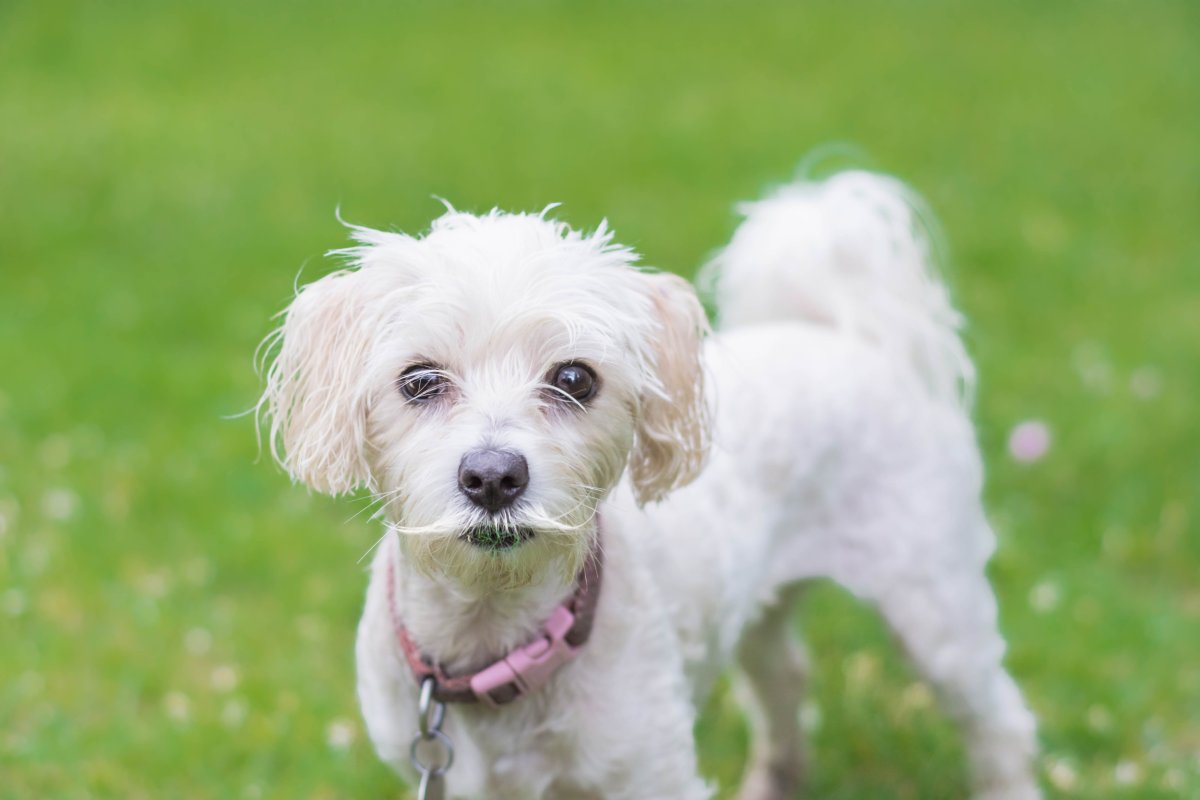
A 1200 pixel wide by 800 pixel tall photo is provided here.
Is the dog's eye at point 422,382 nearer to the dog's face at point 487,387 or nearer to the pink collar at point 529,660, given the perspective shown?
the dog's face at point 487,387

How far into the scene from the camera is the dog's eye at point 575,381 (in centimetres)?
269

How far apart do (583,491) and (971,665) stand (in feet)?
5.38

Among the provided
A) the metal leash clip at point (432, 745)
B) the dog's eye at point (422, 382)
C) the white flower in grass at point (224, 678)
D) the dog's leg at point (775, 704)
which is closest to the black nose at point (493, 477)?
the dog's eye at point (422, 382)

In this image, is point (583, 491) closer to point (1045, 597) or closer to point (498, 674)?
point (498, 674)

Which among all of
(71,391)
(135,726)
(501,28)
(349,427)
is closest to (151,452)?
(71,391)

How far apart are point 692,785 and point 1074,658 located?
2238 mm

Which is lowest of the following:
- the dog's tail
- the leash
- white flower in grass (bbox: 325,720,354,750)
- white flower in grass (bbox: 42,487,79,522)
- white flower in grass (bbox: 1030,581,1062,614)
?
the leash

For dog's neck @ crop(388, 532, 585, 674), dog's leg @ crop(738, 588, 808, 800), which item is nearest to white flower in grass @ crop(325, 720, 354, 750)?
dog's leg @ crop(738, 588, 808, 800)

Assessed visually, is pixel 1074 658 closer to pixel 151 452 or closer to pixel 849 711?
pixel 849 711

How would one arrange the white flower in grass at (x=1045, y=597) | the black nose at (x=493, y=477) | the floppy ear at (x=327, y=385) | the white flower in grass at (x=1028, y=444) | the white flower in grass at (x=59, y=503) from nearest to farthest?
1. the black nose at (x=493, y=477)
2. the floppy ear at (x=327, y=385)
3. the white flower in grass at (x=1045, y=597)
4. the white flower in grass at (x=59, y=503)
5. the white flower in grass at (x=1028, y=444)

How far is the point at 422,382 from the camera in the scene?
2.67 m

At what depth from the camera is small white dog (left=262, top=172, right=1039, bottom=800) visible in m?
2.60

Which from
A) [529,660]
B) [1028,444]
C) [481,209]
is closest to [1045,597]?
[1028,444]

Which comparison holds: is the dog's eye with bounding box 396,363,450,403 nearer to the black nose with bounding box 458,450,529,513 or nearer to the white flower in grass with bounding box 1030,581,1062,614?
the black nose with bounding box 458,450,529,513
